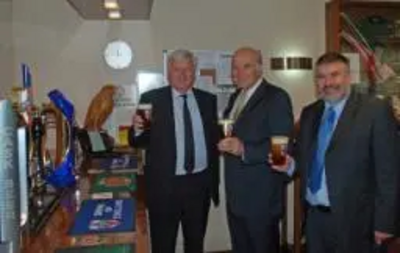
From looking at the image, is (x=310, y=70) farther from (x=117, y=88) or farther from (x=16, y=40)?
(x=16, y=40)

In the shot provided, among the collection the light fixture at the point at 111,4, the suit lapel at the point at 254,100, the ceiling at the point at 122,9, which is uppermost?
the ceiling at the point at 122,9

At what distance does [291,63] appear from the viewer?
13.2 feet

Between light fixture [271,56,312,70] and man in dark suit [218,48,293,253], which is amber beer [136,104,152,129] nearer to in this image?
man in dark suit [218,48,293,253]

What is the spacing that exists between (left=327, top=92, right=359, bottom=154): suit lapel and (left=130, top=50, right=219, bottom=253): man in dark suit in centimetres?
77

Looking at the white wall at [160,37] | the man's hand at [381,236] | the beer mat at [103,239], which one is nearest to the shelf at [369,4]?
the white wall at [160,37]

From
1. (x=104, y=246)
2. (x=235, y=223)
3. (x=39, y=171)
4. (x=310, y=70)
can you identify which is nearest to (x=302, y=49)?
(x=310, y=70)

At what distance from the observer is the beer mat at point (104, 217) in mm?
1489

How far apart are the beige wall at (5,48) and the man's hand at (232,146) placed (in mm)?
1741

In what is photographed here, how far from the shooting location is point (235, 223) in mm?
2623

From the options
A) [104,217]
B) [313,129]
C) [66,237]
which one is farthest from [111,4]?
[66,237]

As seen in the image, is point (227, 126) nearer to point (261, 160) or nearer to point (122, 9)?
point (261, 160)

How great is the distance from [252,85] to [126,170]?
2.65ft

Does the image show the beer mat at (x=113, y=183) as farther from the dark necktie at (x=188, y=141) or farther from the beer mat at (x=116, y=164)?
the dark necktie at (x=188, y=141)

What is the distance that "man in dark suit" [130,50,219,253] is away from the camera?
2.61 meters
